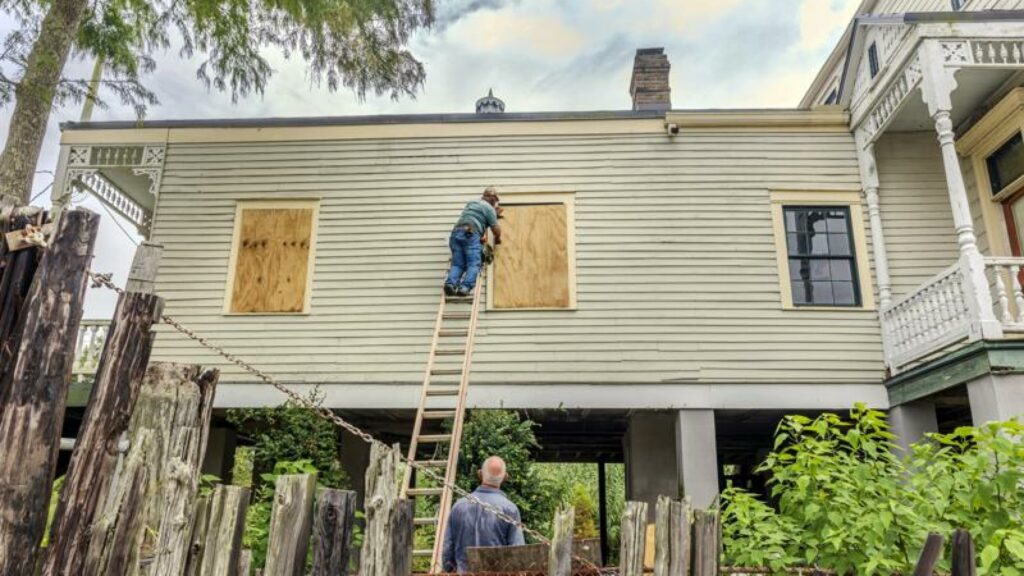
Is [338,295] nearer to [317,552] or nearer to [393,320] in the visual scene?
[393,320]

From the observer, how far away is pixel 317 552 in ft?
7.99

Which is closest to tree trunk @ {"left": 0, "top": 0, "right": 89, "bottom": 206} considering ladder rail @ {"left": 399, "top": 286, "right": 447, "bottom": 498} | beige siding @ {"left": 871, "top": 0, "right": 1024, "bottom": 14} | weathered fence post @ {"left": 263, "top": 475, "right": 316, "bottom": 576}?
ladder rail @ {"left": 399, "top": 286, "right": 447, "bottom": 498}

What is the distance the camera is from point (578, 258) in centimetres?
894

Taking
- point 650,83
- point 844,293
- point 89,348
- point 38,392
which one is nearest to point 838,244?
point 844,293

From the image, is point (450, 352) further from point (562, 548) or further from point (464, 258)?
point (562, 548)

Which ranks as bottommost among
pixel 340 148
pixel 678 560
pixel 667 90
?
pixel 678 560

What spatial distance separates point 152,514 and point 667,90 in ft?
33.7

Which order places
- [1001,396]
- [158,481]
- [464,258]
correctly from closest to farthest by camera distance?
[158,481] → [1001,396] → [464,258]

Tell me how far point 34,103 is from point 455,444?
21.4 ft

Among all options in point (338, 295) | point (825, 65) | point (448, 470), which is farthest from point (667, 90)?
point (448, 470)

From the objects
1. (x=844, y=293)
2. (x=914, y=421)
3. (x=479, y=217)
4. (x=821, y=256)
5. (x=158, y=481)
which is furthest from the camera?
(x=821, y=256)

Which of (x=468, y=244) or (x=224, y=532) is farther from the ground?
(x=468, y=244)

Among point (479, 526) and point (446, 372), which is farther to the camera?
point (446, 372)

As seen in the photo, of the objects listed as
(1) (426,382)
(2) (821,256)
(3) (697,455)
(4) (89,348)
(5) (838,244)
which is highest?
(5) (838,244)
